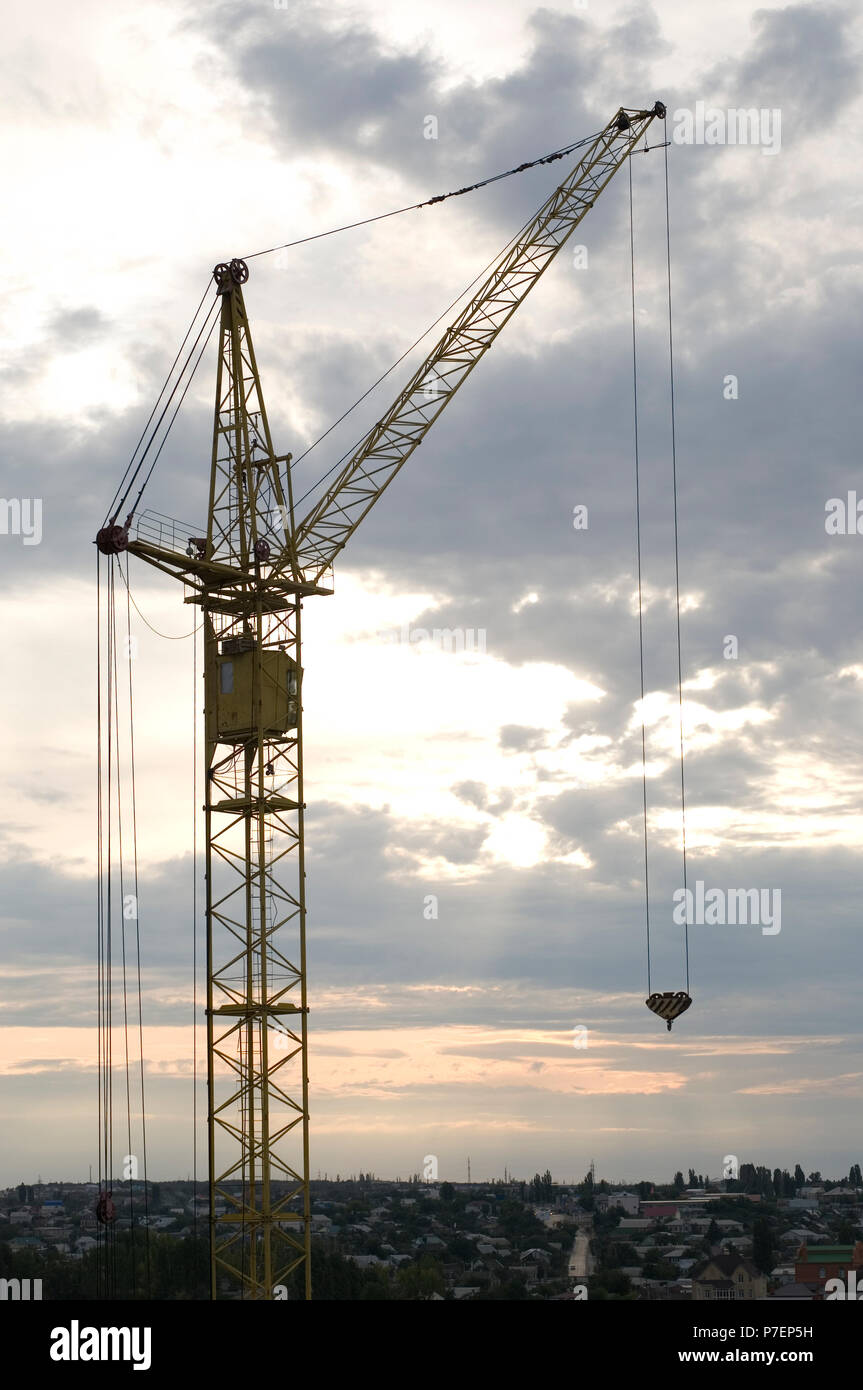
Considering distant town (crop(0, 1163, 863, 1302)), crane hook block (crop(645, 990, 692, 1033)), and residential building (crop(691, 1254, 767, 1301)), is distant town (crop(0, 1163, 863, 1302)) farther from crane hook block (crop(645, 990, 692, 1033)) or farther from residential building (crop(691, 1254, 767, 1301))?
crane hook block (crop(645, 990, 692, 1033))

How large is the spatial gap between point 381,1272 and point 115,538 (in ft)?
326

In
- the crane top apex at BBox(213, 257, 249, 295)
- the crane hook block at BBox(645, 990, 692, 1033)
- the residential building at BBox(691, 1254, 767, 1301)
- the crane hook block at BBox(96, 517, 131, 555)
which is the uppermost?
the crane top apex at BBox(213, 257, 249, 295)

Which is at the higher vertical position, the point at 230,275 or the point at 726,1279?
the point at 230,275

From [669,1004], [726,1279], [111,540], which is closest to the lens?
[669,1004]

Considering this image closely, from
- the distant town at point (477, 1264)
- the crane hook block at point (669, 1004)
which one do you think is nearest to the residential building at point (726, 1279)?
the distant town at point (477, 1264)

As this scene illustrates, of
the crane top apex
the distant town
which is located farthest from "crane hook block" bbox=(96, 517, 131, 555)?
the distant town

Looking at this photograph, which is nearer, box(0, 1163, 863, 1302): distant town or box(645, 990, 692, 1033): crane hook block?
box(645, 990, 692, 1033): crane hook block

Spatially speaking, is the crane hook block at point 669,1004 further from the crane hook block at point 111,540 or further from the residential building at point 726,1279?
the residential building at point 726,1279

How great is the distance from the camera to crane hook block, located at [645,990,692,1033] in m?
48.4

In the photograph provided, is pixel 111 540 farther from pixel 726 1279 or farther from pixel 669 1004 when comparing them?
pixel 726 1279

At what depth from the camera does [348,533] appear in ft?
227

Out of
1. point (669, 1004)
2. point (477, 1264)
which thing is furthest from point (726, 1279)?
point (669, 1004)

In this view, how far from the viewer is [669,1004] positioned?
159 ft

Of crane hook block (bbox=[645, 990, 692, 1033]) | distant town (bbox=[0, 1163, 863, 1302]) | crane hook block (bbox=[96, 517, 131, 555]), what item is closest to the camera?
crane hook block (bbox=[645, 990, 692, 1033])
